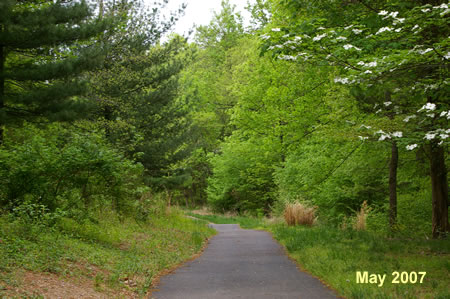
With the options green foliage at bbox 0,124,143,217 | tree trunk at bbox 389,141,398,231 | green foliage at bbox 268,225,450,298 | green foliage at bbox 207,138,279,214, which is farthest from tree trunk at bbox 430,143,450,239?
green foliage at bbox 207,138,279,214

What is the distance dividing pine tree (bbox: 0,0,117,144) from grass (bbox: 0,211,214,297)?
3.24m

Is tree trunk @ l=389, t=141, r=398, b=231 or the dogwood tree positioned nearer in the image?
the dogwood tree

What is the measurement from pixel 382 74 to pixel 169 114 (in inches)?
683

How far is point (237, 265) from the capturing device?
10047 mm

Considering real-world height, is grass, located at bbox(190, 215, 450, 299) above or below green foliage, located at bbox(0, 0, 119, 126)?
below

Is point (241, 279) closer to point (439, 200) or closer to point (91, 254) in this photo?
point (91, 254)

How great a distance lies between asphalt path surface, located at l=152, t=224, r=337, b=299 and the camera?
7.09m

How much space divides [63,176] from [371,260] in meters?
7.21

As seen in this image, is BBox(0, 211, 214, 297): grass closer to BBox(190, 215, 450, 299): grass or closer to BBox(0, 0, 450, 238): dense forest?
BBox(0, 0, 450, 238): dense forest

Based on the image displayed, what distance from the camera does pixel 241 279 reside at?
834 cm

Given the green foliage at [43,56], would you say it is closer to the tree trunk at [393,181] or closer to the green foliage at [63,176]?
the green foliage at [63,176]

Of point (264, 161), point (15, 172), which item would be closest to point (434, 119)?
point (15, 172)

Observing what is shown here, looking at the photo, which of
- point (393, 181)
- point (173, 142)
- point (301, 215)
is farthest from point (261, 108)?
point (393, 181)

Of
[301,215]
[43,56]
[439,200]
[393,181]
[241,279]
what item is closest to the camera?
[241,279]
